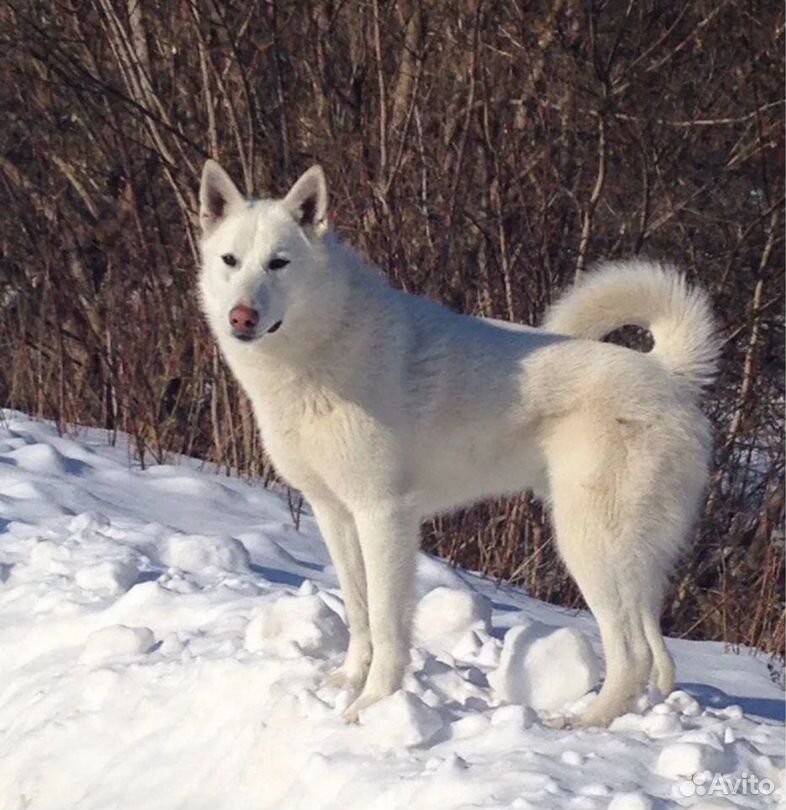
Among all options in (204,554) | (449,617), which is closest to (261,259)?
(449,617)

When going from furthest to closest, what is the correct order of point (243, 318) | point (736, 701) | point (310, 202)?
point (736, 701) → point (310, 202) → point (243, 318)

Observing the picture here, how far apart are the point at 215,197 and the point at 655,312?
1383mm

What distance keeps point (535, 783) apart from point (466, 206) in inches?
205

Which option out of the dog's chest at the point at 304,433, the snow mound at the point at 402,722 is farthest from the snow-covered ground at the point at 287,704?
the dog's chest at the point at 304,433

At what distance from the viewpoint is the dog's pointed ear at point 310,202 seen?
14.0 ft

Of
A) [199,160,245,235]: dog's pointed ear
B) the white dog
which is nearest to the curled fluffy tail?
the white dog

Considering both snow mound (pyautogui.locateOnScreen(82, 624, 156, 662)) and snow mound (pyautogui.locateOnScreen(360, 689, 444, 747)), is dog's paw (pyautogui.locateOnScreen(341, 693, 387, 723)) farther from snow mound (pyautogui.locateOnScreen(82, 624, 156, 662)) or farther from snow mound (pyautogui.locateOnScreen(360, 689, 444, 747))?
snow mound (pyautogui.locateOnScreen(82, 624, 156, 662))

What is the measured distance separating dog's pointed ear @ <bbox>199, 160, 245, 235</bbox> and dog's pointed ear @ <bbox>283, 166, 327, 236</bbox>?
7.3 inches

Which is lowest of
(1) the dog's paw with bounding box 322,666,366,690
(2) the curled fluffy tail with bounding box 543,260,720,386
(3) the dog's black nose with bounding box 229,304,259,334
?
(1) the dog's paw with bounding box 322,666,366,690

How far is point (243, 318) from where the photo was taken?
3939 millimetres

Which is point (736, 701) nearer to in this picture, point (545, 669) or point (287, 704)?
point (545, 669)

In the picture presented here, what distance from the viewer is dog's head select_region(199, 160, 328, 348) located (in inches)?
159

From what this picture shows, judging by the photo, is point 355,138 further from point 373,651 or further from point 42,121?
point 373,651

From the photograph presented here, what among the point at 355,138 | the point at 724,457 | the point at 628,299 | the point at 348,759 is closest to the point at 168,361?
the point at 355,138
